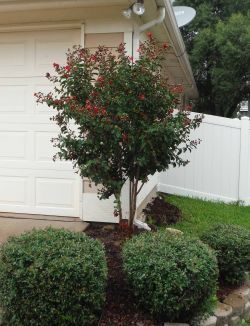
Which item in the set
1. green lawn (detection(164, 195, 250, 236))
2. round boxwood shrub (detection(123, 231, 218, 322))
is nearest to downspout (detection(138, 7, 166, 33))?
green lawn (detection(164, 195, 250, 236))

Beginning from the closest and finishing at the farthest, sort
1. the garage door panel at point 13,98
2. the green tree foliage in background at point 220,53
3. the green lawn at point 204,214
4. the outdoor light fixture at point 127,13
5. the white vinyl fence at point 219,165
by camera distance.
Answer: the outdoor light fixture at point 127,13
the garage door panel at point 13,98
the green lawn at point 204,214
the white vinyl fence at point 219,165
the green tree foliage in background at point 220,53

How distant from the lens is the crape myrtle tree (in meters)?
3.73

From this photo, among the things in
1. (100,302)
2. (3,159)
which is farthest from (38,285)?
(3,159)

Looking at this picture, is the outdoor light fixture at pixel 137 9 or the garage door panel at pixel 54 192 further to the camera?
the garage door panel at pixel 54 192

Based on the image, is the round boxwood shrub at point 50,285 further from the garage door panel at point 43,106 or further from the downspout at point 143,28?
the garage door panel at point 43,106

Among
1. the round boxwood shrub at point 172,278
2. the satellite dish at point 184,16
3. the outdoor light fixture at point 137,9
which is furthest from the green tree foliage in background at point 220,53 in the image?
the round boxwood shrub at point 172,278

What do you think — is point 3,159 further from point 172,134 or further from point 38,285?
point 38,285

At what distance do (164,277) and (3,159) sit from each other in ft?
11.1

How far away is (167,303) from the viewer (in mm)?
2951

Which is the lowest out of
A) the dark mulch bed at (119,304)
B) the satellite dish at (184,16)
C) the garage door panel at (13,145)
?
the dark mulch bed at (119,304)

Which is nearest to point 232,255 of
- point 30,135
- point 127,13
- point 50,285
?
point 50,285

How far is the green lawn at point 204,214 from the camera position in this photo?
5777 mm

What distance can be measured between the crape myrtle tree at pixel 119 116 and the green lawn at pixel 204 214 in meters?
1.89

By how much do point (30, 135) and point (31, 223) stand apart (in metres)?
1.19
